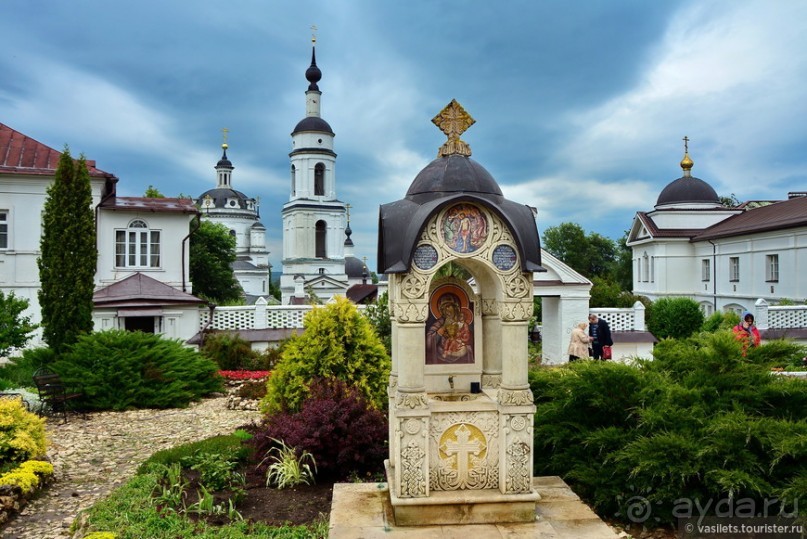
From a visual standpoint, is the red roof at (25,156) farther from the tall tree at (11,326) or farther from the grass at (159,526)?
the grass at (159,526)

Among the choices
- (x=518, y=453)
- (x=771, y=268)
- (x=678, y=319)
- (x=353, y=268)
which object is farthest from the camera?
(x=353, y=268)

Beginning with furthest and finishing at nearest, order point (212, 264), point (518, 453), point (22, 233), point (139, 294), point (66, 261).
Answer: point (212, 264) < point (22, 233) < point (139, 294) < point (66, 261) < point (518, 453)

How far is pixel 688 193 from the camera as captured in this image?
31.0m

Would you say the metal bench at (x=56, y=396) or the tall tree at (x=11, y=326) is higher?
the tall tree at (x=11, y=326)

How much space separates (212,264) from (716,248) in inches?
1088

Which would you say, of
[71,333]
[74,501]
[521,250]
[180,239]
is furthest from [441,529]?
[180,239]

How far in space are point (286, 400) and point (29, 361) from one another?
862 centimetres

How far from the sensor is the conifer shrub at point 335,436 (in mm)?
6562

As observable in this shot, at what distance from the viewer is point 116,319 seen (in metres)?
17.4

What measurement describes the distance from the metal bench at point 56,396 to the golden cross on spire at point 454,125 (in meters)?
8.86

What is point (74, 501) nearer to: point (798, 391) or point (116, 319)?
point (798, 391)

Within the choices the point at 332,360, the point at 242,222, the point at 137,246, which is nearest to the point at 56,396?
the point at 332,360

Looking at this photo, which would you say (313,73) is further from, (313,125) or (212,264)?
(212,264)

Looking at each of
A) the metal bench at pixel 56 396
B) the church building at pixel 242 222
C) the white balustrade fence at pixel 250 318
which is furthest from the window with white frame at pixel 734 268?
the church building at pixel 242 222
